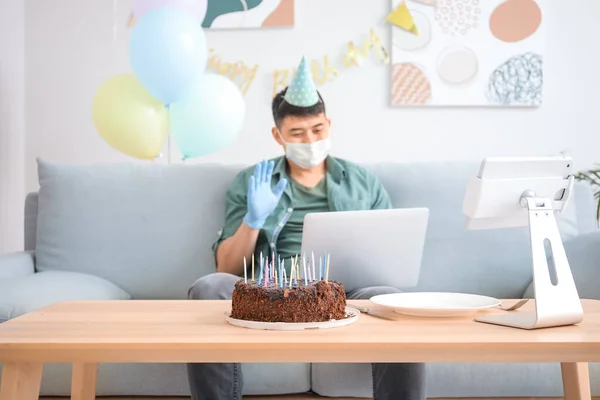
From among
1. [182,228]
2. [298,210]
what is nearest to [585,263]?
[298,210]

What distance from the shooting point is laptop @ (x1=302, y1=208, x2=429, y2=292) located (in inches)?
53.7

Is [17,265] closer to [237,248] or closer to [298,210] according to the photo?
[237,248]

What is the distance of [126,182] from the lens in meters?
2.19

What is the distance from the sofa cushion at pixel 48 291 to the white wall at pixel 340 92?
136 centimetres

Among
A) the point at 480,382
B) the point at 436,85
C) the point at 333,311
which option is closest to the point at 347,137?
the point at 436,85

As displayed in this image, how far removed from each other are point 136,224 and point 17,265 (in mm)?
365

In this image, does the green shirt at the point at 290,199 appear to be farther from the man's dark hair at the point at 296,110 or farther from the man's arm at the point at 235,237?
the man's dark hair at the point at 296,110

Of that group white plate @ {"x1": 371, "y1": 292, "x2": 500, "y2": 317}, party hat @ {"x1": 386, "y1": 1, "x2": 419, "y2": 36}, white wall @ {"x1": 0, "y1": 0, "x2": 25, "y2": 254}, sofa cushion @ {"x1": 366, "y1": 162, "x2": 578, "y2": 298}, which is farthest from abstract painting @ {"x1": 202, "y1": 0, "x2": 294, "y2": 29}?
white plate @ {"x1": 371, "y1": 292, "x2": 500, "y2": 317}

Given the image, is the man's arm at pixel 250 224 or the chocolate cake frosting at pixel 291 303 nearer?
the chocolate cake frosting at pixel 291 303

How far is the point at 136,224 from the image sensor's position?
214 centimetres

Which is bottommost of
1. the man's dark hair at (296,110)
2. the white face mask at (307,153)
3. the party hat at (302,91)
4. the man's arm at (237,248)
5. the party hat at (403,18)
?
the man's arm at (237,248)

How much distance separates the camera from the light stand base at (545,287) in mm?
979

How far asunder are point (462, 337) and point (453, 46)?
252 cm

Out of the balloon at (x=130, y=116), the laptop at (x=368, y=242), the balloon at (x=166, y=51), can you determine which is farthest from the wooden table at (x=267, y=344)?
the balloon at (x=130, y=116)
